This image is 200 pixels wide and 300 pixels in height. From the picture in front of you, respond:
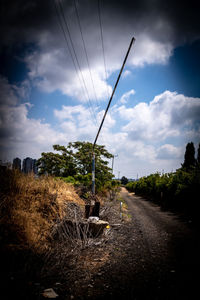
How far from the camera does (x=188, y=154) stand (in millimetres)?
50750

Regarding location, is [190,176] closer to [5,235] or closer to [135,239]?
[135,239]

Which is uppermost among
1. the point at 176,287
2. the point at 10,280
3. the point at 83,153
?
the point at 83,153

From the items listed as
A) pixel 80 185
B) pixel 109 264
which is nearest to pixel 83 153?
pixel 80 185

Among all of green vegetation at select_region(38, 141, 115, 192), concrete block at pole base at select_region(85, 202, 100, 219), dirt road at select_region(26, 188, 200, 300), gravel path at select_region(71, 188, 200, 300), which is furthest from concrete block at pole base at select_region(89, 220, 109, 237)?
green vegetation at select_region(38, 141, 115, 192)

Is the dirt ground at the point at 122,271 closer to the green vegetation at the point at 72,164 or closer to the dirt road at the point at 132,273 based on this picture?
the dirt road at the point at 132,273

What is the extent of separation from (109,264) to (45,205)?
118 inches

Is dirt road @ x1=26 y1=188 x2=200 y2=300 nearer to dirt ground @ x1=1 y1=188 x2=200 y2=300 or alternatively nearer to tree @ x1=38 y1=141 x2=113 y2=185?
dirt ground @ x1=1 y1=188 x2=200 y2=300

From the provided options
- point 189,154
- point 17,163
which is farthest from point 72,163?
point 189,154

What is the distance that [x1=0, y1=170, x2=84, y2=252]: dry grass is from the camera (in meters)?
3.76

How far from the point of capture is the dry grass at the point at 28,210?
3.76m

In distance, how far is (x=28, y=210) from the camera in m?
4.97

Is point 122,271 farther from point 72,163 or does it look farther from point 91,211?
point 72,163

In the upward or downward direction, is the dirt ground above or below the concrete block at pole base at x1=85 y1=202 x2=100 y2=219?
below

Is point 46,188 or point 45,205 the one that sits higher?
point 46,188
